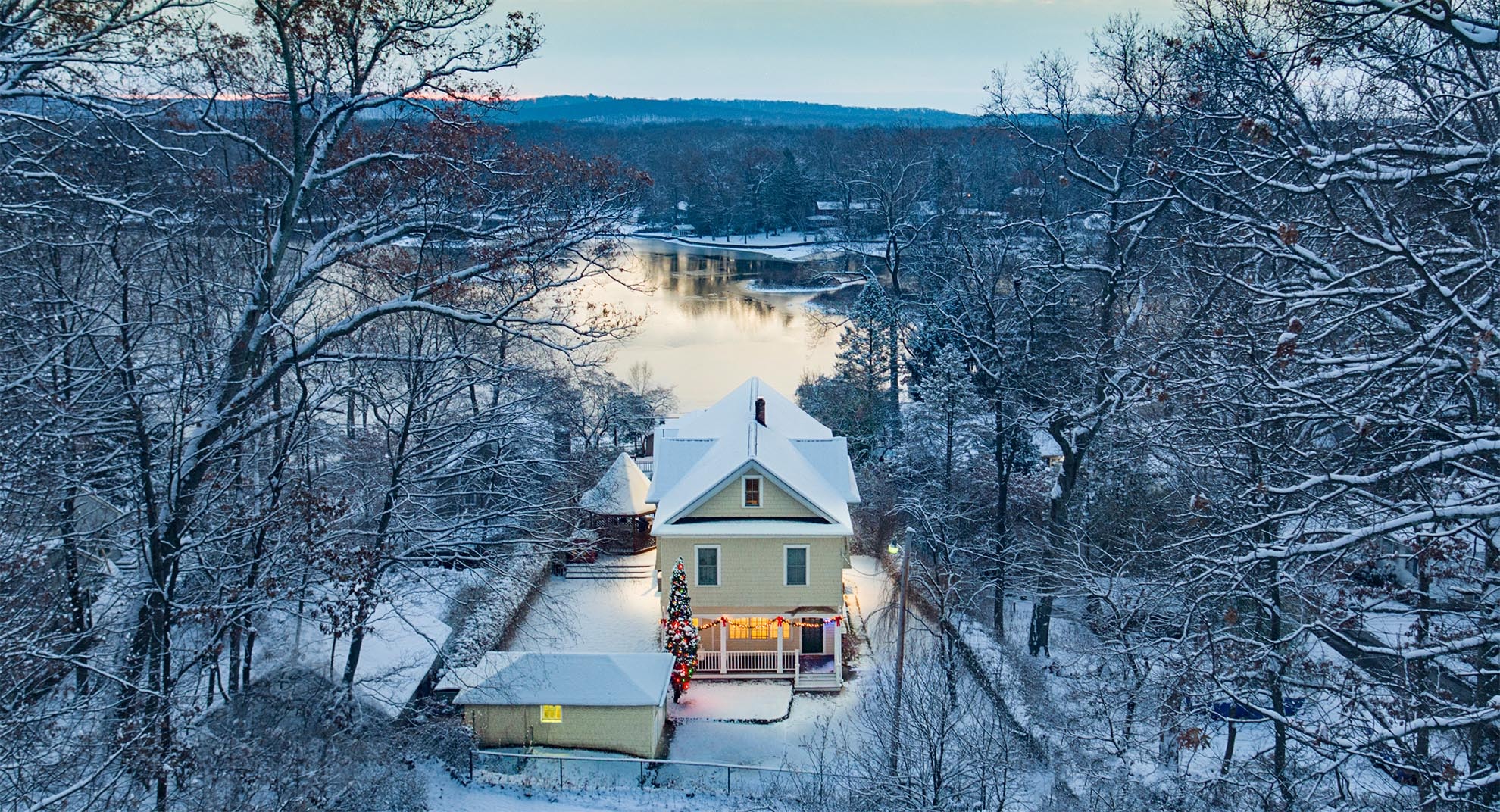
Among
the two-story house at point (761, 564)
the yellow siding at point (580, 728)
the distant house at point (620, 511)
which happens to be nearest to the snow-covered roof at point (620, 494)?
the distant house at point (620, 511)

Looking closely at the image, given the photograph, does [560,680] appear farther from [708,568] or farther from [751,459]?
[751,459]

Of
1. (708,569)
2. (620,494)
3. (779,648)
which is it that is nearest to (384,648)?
(708,569)

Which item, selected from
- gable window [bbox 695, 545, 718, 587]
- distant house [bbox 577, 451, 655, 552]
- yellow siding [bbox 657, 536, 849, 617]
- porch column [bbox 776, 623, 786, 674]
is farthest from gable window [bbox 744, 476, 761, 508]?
distant house [bbox 577, 451, 655, 552]

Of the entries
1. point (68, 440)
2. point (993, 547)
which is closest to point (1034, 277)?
point (993, 547)

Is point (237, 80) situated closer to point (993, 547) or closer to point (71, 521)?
point (71, 521)

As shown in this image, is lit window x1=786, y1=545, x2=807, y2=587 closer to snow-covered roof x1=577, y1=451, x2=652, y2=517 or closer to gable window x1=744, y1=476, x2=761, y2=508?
gable window x1=744, y1=476, x2=761, y2=508

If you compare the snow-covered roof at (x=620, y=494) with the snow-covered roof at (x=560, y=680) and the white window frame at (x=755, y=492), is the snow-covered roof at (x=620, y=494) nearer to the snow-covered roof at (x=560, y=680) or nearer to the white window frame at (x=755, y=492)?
the white window frame at (x=755, y=492)
